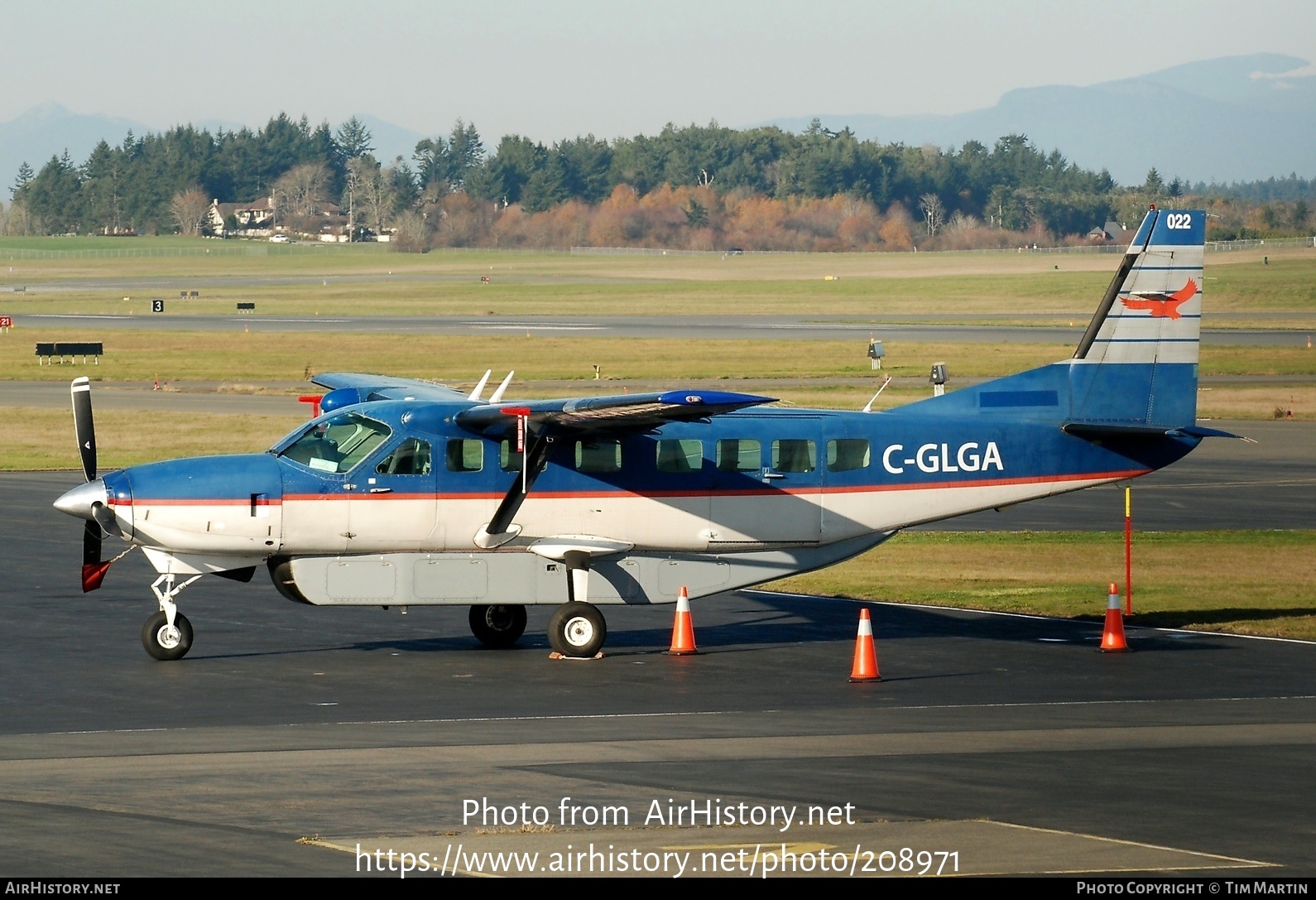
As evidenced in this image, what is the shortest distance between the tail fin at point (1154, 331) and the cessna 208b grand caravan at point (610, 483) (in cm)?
2

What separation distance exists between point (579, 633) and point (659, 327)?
76320 millimetres

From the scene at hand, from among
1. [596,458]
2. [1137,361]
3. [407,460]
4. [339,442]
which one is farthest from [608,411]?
[1137,361]

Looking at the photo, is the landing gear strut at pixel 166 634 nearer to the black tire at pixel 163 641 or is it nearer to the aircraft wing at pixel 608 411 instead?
the black tire at pixel 163 641

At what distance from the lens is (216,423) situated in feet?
160

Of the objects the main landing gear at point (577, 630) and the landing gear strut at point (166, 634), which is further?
the main landing gear at point (577, 630)

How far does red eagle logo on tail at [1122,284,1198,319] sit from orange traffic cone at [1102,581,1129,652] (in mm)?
3845

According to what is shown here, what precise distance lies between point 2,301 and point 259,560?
117259 mm

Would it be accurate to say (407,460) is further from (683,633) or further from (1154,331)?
(1154,331)

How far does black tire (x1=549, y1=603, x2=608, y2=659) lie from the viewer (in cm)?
1961

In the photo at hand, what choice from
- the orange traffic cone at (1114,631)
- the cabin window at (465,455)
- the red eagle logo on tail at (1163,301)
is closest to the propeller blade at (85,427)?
the cabin window at (465,455)

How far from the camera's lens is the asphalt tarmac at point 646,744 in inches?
423

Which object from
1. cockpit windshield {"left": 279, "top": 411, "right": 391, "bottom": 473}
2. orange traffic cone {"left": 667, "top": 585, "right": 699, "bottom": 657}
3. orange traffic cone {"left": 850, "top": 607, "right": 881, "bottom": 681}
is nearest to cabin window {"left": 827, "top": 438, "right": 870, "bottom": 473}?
orange traffic cone {"left": 667, "top": 585, "right": 699, "bottom": 657}

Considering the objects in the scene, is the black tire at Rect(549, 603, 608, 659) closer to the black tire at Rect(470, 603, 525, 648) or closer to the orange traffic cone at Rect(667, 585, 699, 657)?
the orange traffic cone at Rect(667, 585, 699, 657)
